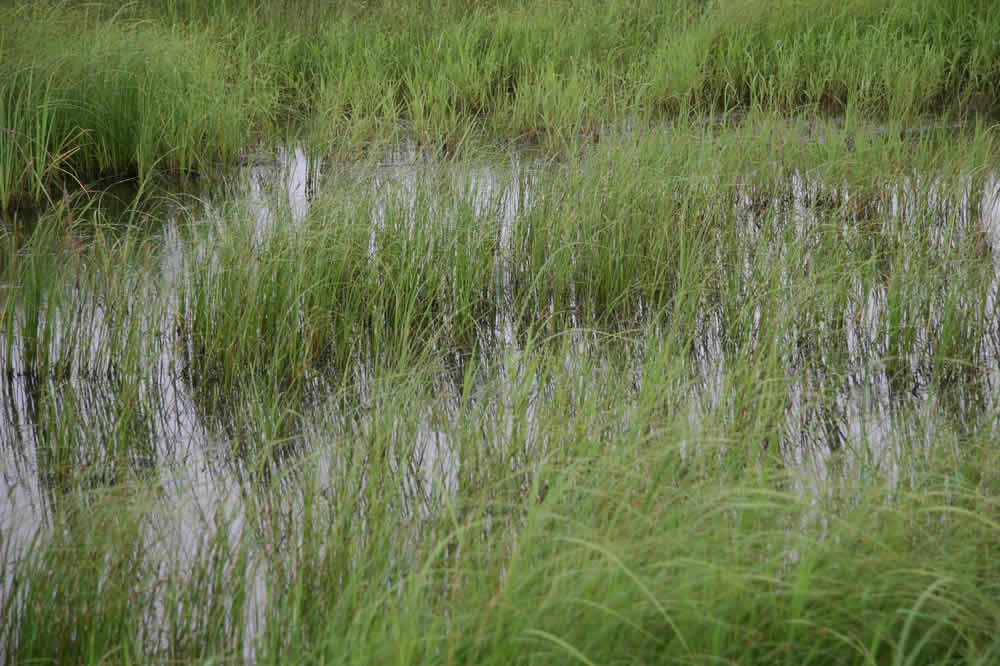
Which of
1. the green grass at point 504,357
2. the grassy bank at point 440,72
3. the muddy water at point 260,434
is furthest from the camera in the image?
the grassy bank at point 440,72

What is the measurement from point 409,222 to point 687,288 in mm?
1071

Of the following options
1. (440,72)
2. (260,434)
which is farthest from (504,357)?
(440,72)

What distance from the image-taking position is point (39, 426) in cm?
292

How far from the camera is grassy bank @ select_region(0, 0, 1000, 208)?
17.4 ft

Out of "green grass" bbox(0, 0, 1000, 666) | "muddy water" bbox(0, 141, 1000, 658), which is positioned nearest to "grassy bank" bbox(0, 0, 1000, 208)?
"green grass" bbox(0, 0, 1000, 666)

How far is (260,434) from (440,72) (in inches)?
171

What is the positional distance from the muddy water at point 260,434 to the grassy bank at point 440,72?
1.71m

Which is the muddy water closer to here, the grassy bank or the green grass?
the green grass

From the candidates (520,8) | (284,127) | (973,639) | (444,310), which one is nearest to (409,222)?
(444,310)

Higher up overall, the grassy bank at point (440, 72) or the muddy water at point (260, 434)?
the grassy bank at point (440, 72)

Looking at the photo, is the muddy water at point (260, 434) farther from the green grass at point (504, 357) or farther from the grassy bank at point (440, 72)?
the grassy bank at point (440, 72)

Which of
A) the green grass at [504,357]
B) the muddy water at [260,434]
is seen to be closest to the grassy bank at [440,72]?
the green grass at [504,357]

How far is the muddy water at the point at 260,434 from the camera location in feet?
7.58

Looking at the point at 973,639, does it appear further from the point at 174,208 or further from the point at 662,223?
the point at 174,208
